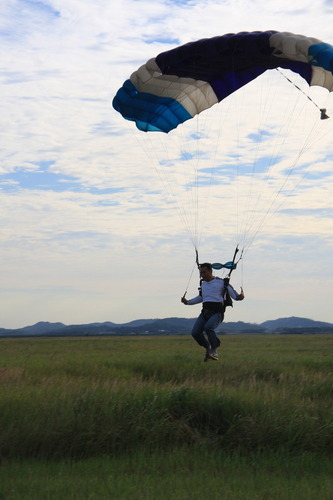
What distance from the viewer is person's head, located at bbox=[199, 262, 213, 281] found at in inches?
589

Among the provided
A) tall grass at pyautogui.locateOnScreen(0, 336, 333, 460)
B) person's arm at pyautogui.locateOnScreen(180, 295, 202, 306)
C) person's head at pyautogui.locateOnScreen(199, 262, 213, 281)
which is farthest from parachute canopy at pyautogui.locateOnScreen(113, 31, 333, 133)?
tall grass at pyautogui.locateOnScreen(0, 336, 333, 460)

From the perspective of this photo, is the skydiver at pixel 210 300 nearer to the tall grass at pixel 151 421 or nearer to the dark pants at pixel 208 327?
the dark pants at pixel 208 327

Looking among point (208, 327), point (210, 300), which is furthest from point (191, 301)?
point (208, 327)

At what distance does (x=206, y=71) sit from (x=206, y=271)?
4434 millimetres

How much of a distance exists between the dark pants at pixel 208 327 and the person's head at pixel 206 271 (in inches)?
31.4

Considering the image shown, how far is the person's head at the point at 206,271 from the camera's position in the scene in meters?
15.0

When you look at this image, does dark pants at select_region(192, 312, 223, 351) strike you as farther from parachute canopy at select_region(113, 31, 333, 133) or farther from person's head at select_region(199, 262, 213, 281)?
parachute canopy at select_region(113, 31, 333, 133)

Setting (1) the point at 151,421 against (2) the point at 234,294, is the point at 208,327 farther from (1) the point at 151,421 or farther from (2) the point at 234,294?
(1) the point at 151,421

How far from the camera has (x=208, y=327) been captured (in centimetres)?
1482

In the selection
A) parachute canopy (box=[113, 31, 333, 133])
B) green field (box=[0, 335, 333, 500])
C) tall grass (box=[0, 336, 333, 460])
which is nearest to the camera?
green field (box=[0, 335, 333, 500])

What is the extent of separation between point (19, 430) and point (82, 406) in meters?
0.96

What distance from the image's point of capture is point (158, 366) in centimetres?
1422

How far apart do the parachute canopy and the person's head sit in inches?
152

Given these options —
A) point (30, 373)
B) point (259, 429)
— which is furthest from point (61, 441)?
point (30, 373)
